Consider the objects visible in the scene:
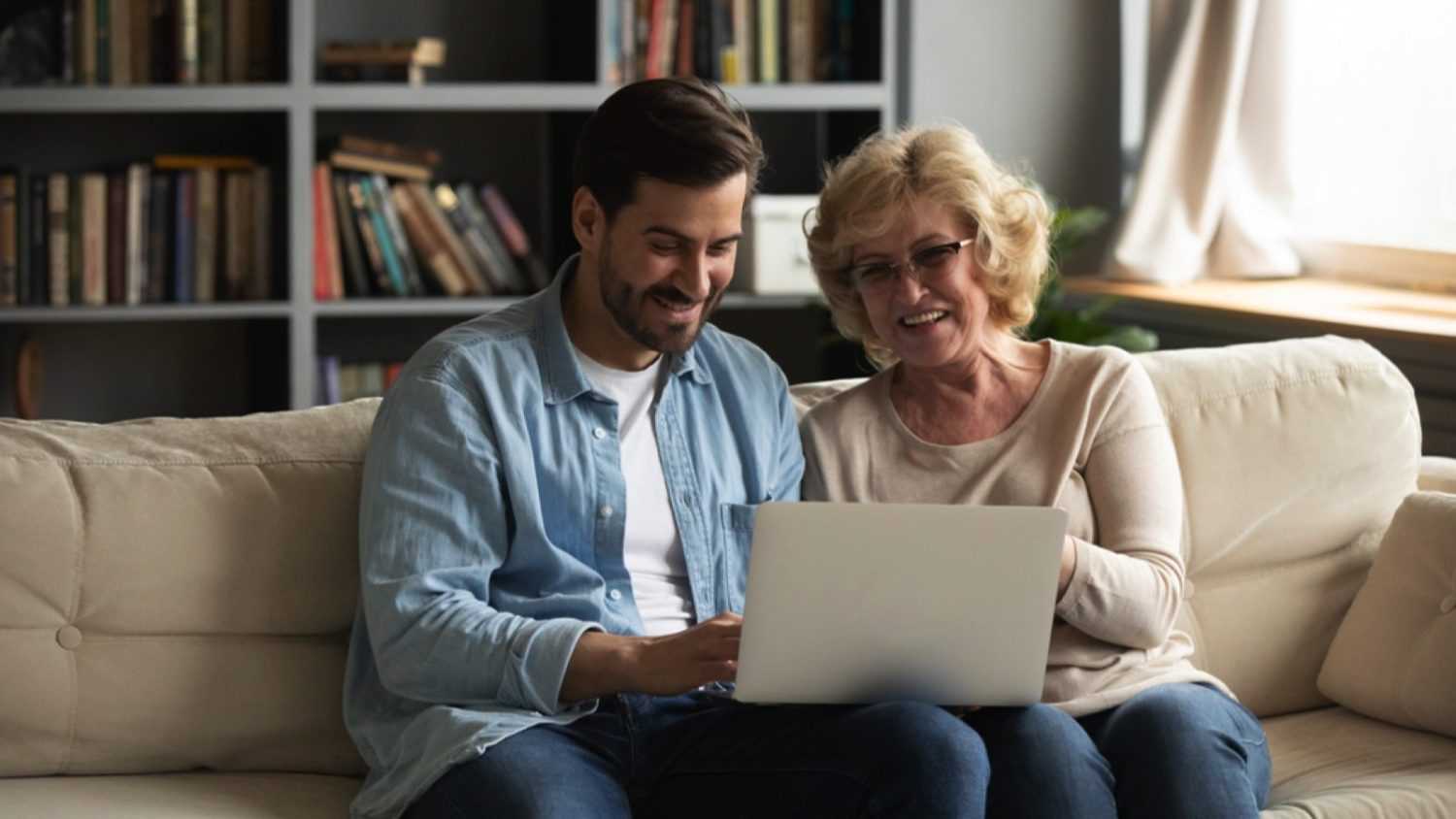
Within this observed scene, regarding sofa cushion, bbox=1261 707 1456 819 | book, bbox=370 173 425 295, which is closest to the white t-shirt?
sofa cushion, bbox=1261 707 1456 819

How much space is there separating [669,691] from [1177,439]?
0.88 meters

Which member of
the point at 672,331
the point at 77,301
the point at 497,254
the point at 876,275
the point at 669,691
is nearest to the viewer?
the point at 669,691

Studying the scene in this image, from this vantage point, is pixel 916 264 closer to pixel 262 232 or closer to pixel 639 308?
pixel 639 308

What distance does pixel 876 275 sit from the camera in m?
2.00

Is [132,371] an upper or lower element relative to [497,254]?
Answer: lower

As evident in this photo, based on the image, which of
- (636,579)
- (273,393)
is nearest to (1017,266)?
(636,579)

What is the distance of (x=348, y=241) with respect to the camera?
3.73 meters

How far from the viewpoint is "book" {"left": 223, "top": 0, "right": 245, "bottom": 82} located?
368 centimetres

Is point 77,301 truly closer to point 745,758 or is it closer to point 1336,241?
point 745,758

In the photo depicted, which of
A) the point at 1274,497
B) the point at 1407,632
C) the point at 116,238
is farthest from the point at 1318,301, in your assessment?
the point at 116,238

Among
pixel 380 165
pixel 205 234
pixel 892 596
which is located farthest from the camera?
pixel 380 165

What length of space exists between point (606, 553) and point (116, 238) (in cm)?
214

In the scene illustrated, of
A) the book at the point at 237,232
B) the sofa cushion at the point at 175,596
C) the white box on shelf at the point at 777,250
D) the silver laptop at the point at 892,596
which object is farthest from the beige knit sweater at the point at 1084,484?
the book at the point at 237,232

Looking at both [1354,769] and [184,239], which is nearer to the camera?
[1354,769]
